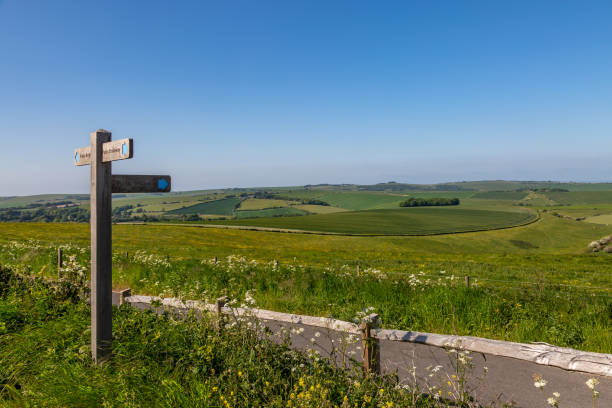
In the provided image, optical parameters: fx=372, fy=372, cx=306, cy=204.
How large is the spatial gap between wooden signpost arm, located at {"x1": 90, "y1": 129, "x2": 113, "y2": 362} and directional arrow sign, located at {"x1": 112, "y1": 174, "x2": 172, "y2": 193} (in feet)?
0.31

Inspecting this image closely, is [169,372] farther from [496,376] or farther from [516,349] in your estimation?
[496,376]

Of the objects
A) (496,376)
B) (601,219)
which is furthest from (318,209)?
(496,376)

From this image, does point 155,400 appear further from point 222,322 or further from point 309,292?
point 309,292

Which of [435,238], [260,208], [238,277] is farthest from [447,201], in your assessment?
[238,277]

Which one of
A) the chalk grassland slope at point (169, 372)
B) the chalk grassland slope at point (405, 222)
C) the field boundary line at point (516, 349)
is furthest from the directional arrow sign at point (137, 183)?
the chalk grassland slope at point (405, 222)

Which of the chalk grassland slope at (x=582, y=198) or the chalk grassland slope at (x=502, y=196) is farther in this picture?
the chalk grassland slope at (x=502, y=196)

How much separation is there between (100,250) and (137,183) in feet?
3.32

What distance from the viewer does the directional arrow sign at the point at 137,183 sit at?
5.02 meters

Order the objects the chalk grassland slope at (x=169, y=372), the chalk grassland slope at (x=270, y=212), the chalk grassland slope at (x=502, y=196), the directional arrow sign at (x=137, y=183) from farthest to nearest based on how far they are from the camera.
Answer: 1. the chalk grassland slope at (x=502, y=196)
2. the chalk grassland slope at (x=270, y=212)
3. the directional arrow sign at (x=137, y=183)
4. the chalk grassland slope at (x=169, y=372)

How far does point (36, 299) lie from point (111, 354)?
3214 millimetres

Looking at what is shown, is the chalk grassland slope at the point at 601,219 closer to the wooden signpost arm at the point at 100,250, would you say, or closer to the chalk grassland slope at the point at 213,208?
the chalk grassland slope at the point at 213,208

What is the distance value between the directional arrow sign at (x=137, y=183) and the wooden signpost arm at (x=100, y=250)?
0.31ft

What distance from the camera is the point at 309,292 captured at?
1037 centimetres

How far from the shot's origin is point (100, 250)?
497cm
